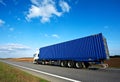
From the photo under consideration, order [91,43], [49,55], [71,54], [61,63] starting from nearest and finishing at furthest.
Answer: [91,43] < [71,54] < [61,63] < [49,55]

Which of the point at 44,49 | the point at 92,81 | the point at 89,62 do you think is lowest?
the point at 92,81

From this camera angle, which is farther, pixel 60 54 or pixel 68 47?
pixel 60 54

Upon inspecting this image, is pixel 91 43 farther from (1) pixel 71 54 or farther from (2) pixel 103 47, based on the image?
(1) pixel 71 54

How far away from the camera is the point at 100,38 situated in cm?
1869

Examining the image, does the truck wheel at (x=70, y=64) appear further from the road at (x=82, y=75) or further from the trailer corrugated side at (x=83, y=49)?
the road at (x=82, y=75)

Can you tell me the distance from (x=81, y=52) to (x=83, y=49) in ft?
1.89

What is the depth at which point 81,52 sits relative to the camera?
21672 mm

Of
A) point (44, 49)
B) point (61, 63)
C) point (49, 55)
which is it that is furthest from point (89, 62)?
point (44, 49)

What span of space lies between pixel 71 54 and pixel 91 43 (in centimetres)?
481

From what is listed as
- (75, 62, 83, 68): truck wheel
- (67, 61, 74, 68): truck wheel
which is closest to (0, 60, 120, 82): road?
(75, 62, 83, 68): truck wheel

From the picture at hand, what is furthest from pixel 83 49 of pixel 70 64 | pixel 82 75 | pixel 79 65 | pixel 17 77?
pixel 17 77

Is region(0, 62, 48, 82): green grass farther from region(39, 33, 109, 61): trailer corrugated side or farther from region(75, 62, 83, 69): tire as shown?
region(75, 62, 83, 69): tire

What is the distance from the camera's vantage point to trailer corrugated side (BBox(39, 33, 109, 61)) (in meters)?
18.5

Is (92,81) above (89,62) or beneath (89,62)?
beneath
